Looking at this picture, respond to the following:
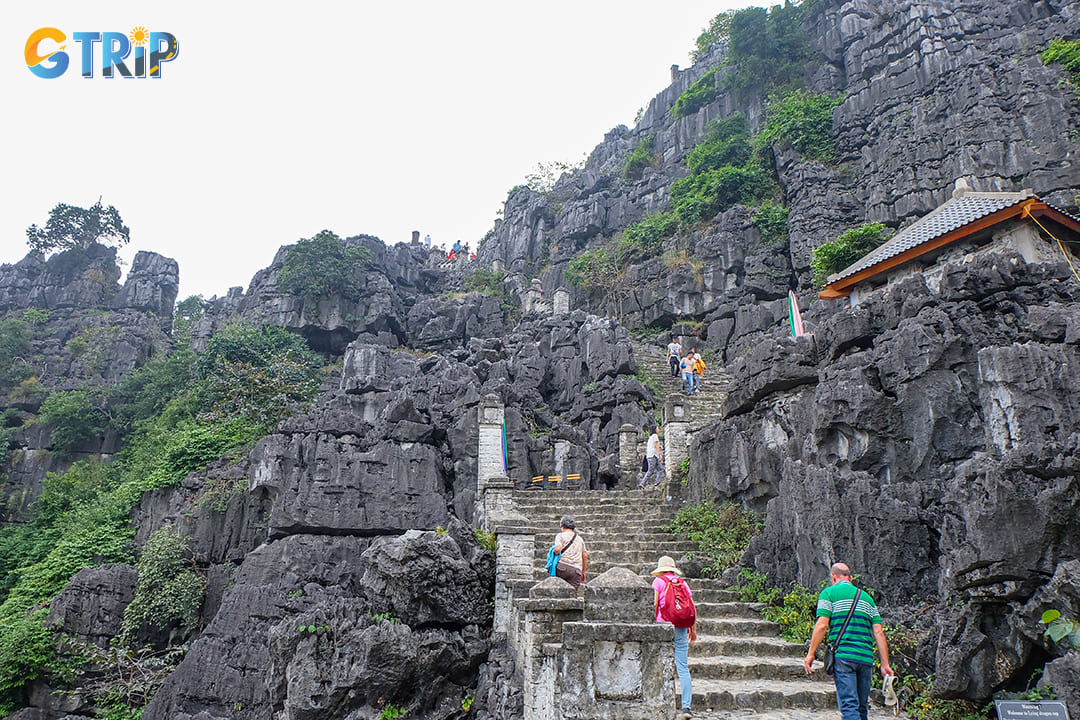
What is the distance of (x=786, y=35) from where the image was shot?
120 feet

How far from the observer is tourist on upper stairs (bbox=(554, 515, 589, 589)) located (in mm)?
7816

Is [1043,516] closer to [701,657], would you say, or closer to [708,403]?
[701,657]

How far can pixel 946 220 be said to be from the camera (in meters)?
14.3

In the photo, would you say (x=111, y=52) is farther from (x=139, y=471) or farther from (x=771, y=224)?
(x=771, y=224)

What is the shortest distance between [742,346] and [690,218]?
8993mm

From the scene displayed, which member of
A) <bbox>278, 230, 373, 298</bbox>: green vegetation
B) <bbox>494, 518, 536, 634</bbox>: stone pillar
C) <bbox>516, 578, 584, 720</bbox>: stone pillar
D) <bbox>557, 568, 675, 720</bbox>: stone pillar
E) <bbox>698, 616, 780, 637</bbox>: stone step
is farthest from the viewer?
<bbox>278, 230, 373, 298</bbox>: green vegetation

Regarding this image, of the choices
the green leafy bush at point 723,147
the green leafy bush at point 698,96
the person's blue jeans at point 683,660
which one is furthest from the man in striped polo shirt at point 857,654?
the green leafy bush at point 698,96

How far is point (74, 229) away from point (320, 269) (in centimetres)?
1724

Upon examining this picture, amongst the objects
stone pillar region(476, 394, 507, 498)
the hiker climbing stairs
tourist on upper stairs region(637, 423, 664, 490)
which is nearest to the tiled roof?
the hiker climbing stairs

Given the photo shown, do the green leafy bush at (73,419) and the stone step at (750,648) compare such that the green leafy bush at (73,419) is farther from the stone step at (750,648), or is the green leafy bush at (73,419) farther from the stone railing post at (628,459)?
the stone step at (750,648)

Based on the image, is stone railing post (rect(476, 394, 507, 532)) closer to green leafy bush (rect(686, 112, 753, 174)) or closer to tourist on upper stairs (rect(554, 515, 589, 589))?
tourist on upper stairs (rect(554, 515, 589, 589))

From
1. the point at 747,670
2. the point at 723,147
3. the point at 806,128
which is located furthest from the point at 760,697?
the point at 723,147

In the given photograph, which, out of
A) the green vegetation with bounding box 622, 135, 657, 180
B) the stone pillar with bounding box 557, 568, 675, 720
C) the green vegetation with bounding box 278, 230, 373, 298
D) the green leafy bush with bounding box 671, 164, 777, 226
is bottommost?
the stone pillar with bounding box 557, 568, 675, 720

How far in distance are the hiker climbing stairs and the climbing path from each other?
3.32 metres
